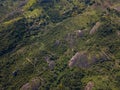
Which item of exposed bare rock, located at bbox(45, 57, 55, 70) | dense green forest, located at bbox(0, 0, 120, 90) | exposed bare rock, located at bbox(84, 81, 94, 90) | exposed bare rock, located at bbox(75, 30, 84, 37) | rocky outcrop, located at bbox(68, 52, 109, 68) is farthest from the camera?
exposed bare rock, located at bbox(75, 30, 84, 37)

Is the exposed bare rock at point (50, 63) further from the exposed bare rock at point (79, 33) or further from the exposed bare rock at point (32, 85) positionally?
the exposed bare rock at point (79, 33)

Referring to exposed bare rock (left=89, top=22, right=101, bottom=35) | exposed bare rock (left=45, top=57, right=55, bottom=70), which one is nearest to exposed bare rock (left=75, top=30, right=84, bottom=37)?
exposed bare rock (left=89, top=22, right=101, bottom=35)

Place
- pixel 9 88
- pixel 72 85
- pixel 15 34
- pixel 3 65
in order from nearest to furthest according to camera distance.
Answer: pixel 72 85 < pixel 9 88 < pixel 3 65 < pixel 15 34

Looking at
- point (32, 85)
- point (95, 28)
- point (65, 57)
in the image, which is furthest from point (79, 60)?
point (95, 28)

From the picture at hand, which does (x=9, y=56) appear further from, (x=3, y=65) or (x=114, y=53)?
(x=114, y=53)

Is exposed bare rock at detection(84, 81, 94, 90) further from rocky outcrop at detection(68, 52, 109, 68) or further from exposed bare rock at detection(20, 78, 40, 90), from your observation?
exposed bare rock at detection(20, 78, 40, 90)

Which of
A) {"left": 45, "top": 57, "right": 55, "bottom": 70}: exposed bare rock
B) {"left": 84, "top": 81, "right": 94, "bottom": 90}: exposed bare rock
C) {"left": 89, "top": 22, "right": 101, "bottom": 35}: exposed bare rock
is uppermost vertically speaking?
{"left": 89, "top": 22, "right": 101, "bottom": 35}: exposed bare rock

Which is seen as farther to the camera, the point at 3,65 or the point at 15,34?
the point at 15,34

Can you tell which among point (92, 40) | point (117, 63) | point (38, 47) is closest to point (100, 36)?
point (92, 40)
